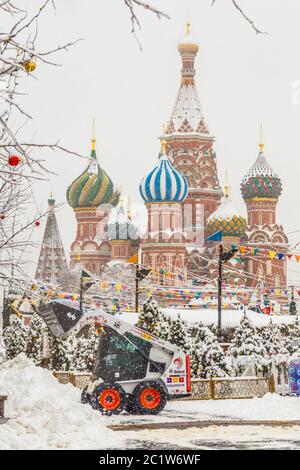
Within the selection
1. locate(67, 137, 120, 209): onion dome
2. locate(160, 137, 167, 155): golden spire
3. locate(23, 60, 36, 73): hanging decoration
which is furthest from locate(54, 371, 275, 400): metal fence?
locate(67, 137, 120, 209): onion dome

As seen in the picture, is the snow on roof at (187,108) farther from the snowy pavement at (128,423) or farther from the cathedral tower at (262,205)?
the snowy pavement at (128,423)

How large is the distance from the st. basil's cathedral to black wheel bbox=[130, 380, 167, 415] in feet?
191

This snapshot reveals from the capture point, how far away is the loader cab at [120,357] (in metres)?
18.0

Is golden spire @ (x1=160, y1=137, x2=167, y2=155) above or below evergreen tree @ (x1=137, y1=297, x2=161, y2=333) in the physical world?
above

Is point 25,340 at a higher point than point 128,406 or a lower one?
higher

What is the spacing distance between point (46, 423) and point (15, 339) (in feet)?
74.6

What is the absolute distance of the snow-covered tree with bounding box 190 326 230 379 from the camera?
930 inches

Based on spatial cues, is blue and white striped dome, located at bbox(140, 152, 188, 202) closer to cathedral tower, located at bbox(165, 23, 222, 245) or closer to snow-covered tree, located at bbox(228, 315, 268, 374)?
cathedral tower, located at bbox(165, 23, 222, 245)

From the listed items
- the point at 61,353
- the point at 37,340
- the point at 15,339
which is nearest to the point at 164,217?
the point at 15,339

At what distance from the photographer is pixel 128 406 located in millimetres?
18000

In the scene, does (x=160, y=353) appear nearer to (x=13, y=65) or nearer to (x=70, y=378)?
(x=70, y=378)

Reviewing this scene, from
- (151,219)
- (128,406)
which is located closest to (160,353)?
(128,406)

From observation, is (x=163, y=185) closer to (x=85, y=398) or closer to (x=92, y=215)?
(x=92, y=215)
